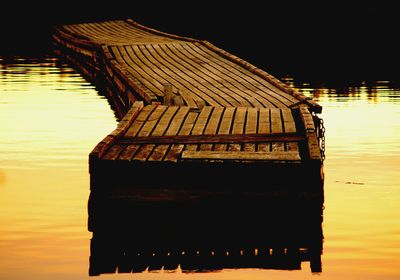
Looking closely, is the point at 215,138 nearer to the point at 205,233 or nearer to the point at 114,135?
the point at 114,135

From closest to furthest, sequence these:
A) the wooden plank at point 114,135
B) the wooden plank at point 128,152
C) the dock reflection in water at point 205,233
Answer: the dock reflection in water at point 205,233, the wooden plank at point 114,135, the wooden plank at point 128,152

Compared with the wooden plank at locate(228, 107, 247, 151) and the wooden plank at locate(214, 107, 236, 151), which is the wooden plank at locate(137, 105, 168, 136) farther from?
the wooden plank at locate(228, 107, 247, 151)

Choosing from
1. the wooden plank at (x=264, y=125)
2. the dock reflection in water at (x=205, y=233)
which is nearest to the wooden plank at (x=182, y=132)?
the dock reflection in water at (x=205, y=233)

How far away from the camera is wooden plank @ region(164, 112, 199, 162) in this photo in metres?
14.2

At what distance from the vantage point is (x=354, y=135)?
65.5 ft

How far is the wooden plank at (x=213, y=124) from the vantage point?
14.8 meters

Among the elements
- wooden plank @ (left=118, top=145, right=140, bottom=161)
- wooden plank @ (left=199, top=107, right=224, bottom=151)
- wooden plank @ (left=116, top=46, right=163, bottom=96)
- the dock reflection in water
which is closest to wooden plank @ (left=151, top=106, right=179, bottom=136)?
wooden plank @ (left=199, top=107, right=224, bottom=151)

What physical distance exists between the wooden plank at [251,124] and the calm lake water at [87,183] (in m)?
1.19

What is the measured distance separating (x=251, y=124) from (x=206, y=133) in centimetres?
104

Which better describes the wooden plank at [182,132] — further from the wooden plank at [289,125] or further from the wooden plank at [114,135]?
the wooden plank at [289,125]

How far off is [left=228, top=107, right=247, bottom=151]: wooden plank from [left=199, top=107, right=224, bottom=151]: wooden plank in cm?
25

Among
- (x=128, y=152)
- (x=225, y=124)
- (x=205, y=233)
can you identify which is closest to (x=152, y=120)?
(x=225, y=124)

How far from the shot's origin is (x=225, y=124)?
1653 centimetres

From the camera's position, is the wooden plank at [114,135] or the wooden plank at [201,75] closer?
the wooden plank at [114,135]
